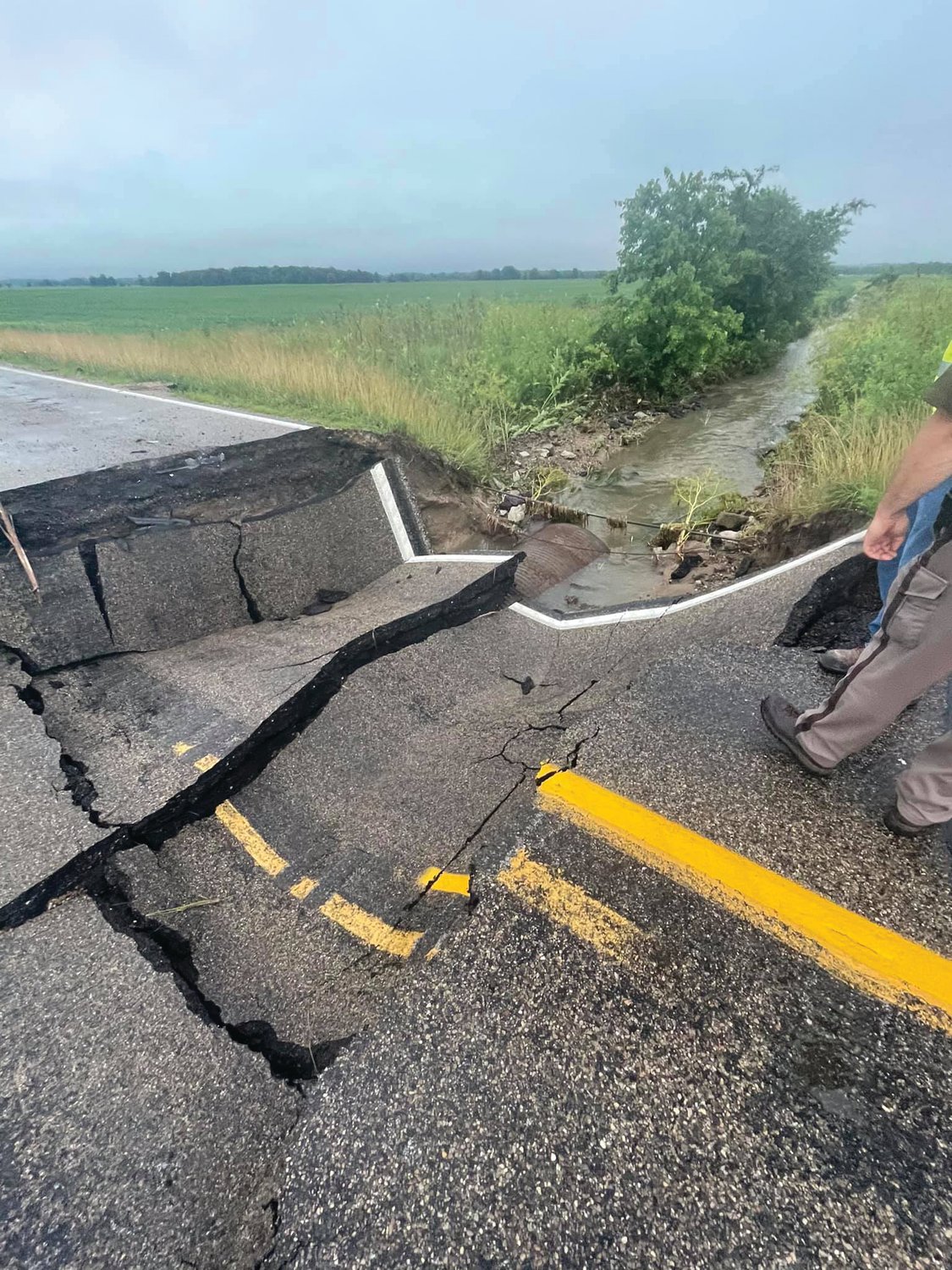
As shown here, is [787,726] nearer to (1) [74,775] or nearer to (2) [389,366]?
(1) [74,775]

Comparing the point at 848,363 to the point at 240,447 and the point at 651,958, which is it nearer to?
the point at 240,447

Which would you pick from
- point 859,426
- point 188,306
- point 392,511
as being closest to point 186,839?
point 392,511

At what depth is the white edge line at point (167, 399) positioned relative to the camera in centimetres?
666

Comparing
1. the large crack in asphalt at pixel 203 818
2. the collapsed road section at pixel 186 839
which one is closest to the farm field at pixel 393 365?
the collapsed road section at pixel 186 839

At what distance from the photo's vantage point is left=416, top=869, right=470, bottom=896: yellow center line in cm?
219

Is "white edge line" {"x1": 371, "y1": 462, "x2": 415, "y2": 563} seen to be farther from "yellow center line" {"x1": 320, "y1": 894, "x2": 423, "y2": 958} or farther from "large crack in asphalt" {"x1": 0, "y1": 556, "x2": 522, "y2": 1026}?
"yellow center line" {"x1": 320, "y1": 894, "x2": 423, "y2": 958}

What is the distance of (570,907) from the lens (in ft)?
6.31


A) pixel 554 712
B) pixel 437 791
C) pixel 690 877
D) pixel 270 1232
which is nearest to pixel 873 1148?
pixel 690 877

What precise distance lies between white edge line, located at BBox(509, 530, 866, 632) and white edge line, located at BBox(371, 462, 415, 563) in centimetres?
132

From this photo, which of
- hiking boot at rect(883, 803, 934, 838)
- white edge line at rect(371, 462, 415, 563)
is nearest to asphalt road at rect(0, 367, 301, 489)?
white edge line at rect(371, 462, 415, 563)

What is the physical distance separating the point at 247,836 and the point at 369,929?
2.58ft

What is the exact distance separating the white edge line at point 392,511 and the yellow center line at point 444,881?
3522 mm

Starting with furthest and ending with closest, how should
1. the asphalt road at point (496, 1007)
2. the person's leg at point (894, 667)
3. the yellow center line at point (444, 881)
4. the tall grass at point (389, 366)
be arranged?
the tall grass at point (389, 366)
the yellow center line at point (444, 881)
the person's leg at point (894, 667)
the asphalt road at point (496, 1007)

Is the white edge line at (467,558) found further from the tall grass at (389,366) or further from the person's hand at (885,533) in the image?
the person's hand at (885,533)
